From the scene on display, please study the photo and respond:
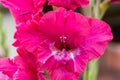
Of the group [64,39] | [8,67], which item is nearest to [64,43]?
[64,39]

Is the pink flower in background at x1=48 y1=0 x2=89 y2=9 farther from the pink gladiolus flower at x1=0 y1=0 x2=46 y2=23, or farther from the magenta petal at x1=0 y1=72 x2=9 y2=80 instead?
the magenta petal at x1=0 y1=72 x2=9 y2=80

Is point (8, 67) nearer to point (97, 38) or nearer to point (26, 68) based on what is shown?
point (26, 68)

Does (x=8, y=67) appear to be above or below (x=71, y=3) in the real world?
below

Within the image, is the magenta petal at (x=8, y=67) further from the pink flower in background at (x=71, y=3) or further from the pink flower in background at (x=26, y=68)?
the pink flower in background at (x=71, y=3)

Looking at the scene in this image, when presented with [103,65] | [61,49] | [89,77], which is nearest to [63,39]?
[61,49]

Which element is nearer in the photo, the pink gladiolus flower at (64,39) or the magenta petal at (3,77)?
the pink gladiolus flower at (64,39)

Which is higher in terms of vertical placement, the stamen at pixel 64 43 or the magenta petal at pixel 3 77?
the stamen at pixel 64 43

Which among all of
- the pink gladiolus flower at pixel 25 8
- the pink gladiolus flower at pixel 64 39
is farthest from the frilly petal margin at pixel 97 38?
the pink gladiolus flower at pixel 25 8

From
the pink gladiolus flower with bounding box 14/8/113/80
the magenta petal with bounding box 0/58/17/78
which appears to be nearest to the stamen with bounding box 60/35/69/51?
the pink gladiolus flower with bounding box 14/8/113/80
